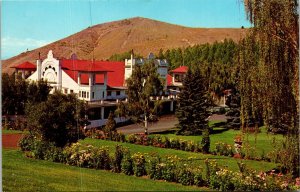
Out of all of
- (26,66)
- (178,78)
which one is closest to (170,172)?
(178,78)

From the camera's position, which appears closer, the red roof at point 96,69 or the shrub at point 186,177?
the red roof at point 96,69

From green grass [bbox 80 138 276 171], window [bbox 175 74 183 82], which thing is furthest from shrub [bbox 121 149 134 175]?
window [bbox 175 74 183 82]

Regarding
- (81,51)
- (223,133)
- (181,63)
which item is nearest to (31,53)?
(81,51)

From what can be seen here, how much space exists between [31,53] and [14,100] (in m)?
0.63

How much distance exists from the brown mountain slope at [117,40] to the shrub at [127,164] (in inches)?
52.1

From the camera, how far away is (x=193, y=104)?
25.4 feet

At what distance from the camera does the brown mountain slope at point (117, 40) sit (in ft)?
23.2

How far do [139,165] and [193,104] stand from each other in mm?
1085

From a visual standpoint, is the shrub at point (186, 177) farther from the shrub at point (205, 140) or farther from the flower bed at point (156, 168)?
the shrub at point (205, 140)

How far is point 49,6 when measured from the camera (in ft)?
22.8

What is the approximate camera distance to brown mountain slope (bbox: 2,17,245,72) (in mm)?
7082

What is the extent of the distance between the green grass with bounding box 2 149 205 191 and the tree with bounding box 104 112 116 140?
507mm

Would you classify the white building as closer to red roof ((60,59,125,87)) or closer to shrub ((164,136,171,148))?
red roof ((60,59,125,87))

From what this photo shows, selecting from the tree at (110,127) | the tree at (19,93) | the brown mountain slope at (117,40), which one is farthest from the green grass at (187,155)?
the brown mountain slope at (117,40)
